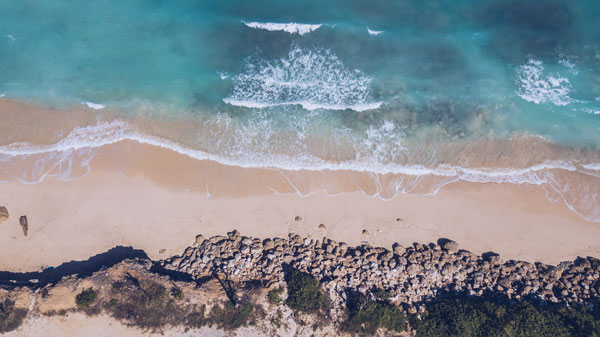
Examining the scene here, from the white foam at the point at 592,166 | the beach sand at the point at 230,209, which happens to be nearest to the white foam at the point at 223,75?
the beach sand at the point at 230,209

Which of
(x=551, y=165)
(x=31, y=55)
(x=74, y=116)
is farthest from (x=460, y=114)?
(x=31, y=55)

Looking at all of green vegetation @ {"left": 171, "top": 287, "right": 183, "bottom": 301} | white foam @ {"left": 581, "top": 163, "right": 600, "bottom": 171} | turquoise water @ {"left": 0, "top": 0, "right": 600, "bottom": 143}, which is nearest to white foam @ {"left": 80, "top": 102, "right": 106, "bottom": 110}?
turquoise water @ {"left": 0, "top": 0, "right": 600, "bottom": 143}

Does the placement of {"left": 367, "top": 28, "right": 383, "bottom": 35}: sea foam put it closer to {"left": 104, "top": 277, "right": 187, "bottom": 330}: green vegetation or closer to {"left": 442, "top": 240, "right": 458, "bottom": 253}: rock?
{"left": 442, "top": 240, "right": 458, "bottom": 253}: rock

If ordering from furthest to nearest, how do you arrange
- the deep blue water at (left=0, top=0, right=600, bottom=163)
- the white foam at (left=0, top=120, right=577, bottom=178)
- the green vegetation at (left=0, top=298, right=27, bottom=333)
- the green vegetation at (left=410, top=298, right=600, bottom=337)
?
the deep blue water at (left=0, top=0, right=600, bottom=163) < the white foam at (left=0, top=120, right=577, bottom=178) < the green vegetation at (left=410, top=298, right=600, bottom=337) < the green vegetation at (left=0, top=298, right=27, bottom=333)

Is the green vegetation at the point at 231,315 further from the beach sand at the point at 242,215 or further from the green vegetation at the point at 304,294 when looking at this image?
the beach sand at the point at 242,215

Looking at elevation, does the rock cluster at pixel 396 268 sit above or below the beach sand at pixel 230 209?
below

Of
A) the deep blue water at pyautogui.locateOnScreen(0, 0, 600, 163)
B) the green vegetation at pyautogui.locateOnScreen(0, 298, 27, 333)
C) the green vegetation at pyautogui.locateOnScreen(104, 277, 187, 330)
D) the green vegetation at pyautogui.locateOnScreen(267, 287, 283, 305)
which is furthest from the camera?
the deep blue water at pyautogui.locateOnScreen(0, 0, 600, 163)

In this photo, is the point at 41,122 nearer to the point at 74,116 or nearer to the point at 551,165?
the point at 74,116
